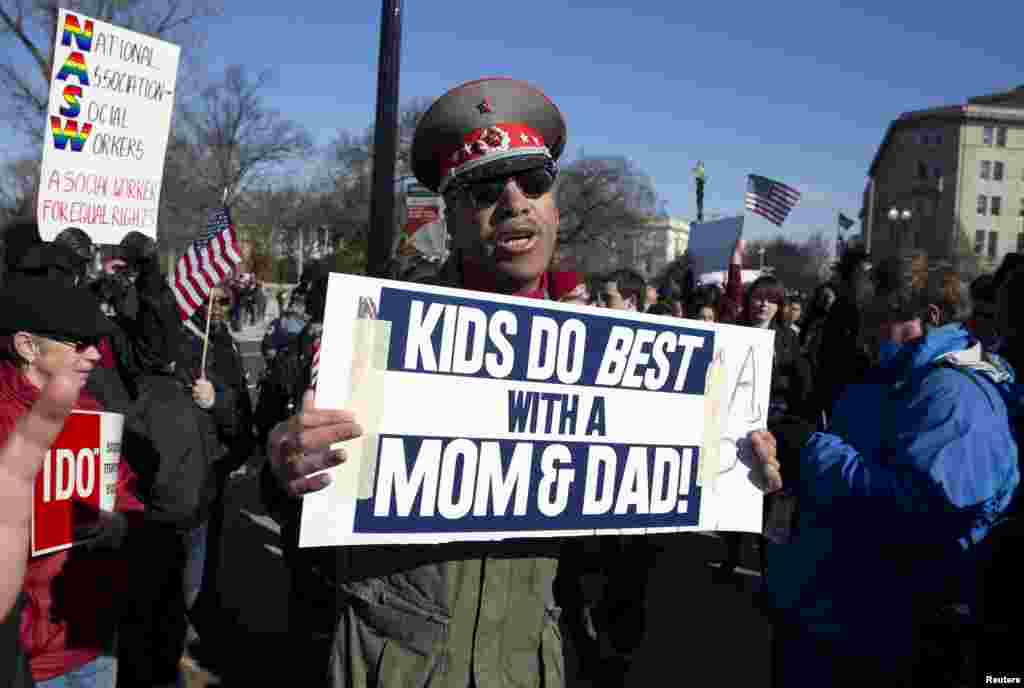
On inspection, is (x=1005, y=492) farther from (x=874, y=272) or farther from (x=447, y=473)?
(x=447, y=473)

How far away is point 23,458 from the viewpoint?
4.25 ft

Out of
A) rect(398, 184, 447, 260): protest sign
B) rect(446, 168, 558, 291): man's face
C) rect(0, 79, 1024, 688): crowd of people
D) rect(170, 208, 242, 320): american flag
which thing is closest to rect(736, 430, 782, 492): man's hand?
rect(0, 79, 1024, 688): crowd of people

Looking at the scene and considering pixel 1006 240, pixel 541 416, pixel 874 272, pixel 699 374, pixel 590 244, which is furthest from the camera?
pixel 1006 240

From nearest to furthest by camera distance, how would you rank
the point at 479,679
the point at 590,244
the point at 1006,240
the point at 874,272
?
1. the point at 479,679
2. the point at 874,272
3. the point at 590,244
4. the point at 1006,240

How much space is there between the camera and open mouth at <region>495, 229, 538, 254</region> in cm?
189

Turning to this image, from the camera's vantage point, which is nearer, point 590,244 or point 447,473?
point 447,473

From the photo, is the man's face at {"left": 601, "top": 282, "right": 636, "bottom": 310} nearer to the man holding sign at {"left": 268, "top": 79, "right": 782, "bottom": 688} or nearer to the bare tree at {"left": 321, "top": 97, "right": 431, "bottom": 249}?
the man holding sign at {"left": 268, "top": 79, "right": 782, "bottom": 688}

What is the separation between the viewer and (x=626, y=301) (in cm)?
773

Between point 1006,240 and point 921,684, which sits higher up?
point 1006,240

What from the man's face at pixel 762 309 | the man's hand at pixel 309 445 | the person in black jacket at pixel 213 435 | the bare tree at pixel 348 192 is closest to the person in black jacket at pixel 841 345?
the man's face at pixel 762 309

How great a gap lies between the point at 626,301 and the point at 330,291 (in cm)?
631

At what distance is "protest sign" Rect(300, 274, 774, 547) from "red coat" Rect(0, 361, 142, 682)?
Answer: 162 cm

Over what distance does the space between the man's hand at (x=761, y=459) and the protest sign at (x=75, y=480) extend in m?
2.01

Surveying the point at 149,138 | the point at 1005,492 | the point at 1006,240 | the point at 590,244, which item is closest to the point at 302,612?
the point at 1005,492
